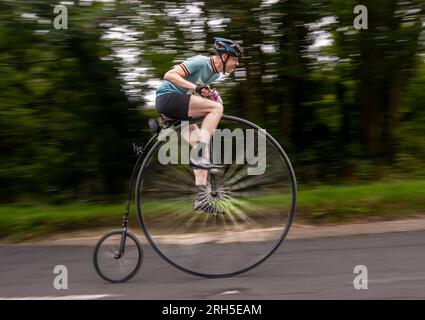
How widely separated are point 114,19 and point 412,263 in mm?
5137

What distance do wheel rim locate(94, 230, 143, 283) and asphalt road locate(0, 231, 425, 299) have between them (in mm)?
90

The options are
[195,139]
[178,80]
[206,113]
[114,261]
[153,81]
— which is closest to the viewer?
[178,80]

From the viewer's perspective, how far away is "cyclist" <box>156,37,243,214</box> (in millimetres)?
5656

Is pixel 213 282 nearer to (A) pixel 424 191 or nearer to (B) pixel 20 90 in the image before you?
(A) pixel 424 191

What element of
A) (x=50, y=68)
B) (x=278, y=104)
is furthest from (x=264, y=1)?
(x=50, y=68)

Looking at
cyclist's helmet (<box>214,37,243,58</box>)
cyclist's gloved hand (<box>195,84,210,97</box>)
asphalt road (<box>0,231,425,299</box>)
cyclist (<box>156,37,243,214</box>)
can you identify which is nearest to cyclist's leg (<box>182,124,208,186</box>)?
cyclist (<box>156,37,243,214</box>)

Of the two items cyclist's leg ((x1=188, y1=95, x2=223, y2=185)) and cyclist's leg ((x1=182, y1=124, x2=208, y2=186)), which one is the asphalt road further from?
cyclist's leg ((x1=188, y1=95, x2=223, y2=185))

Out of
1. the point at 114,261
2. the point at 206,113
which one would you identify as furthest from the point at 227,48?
the point at 114,261

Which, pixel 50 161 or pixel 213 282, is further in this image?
pixel 50 161

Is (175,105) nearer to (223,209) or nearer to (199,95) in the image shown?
(199,95)

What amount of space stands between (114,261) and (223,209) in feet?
3.49

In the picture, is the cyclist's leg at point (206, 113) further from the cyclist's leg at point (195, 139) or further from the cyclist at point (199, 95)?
the cyclist's leg at point (195, 139)

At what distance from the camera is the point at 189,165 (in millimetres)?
6000

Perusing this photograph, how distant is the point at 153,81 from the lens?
9.45m
